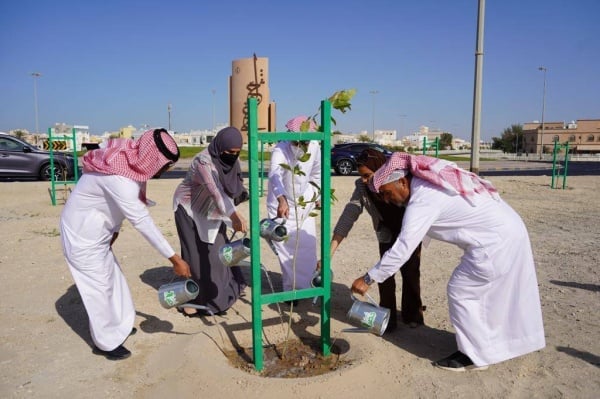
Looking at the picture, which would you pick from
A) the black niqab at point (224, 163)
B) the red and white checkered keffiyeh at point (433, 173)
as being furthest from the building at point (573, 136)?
the red and white checkered keffiyeh at point (433, 173)

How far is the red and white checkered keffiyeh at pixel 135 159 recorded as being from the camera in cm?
307

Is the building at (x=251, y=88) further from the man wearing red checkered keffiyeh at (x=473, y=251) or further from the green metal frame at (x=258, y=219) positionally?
the man wearing red checkered keffiyeh at (x=473, y=251)

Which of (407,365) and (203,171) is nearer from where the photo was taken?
(407,365)

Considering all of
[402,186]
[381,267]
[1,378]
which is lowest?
[1,378]

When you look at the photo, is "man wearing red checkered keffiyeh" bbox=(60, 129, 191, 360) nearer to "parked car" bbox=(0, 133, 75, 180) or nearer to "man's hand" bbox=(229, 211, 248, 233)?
"man's hand" bbox=(229, 211, 248, 233)

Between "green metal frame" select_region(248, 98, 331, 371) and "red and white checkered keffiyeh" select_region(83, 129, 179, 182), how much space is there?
23.4 inches

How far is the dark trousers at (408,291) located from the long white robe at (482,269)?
2.09 ft

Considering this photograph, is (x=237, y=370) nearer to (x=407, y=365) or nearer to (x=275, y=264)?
(x=407, y=365)

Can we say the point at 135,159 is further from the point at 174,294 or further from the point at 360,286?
the point at 360,286

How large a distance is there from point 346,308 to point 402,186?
1797 mm

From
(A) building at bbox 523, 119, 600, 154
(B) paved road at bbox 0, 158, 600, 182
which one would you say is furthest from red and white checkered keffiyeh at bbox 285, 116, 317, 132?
(A) building at bbox 523, 119, 600, 154

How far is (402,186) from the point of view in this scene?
2967 millimetres

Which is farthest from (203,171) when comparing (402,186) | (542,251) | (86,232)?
(542,251)

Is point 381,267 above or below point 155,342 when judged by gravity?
above
